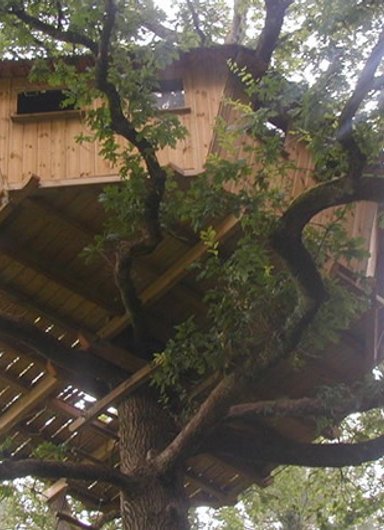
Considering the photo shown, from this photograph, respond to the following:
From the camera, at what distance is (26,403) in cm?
723

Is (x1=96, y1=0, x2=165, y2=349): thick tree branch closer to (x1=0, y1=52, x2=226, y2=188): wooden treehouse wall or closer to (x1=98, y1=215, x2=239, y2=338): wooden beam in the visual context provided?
(x1=98, y1=215, x2=239, y2=338): wooden beam

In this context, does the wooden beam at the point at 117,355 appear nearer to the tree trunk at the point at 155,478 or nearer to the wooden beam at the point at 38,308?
the tree trunk at the point at 155,478

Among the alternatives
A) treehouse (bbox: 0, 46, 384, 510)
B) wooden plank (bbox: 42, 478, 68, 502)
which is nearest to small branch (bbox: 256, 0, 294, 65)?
treehouse (bbox: 0, 46, 384, 510)

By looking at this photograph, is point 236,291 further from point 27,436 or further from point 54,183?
point 27,436


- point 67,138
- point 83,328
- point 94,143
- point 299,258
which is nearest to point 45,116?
point 67,138

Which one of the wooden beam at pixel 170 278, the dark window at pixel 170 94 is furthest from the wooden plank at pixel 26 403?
the dark window at pixel 170 94

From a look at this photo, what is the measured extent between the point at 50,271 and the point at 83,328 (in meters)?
0.78

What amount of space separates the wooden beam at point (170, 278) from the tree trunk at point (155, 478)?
0.62m

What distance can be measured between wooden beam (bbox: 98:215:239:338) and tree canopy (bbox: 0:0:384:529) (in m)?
0.10

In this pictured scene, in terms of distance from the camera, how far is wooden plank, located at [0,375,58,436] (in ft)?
23.1

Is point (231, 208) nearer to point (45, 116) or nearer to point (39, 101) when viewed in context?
point (45, 116)

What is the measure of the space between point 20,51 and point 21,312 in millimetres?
2347

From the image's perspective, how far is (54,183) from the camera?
5.92 metres

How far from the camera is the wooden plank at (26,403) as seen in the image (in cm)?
703
